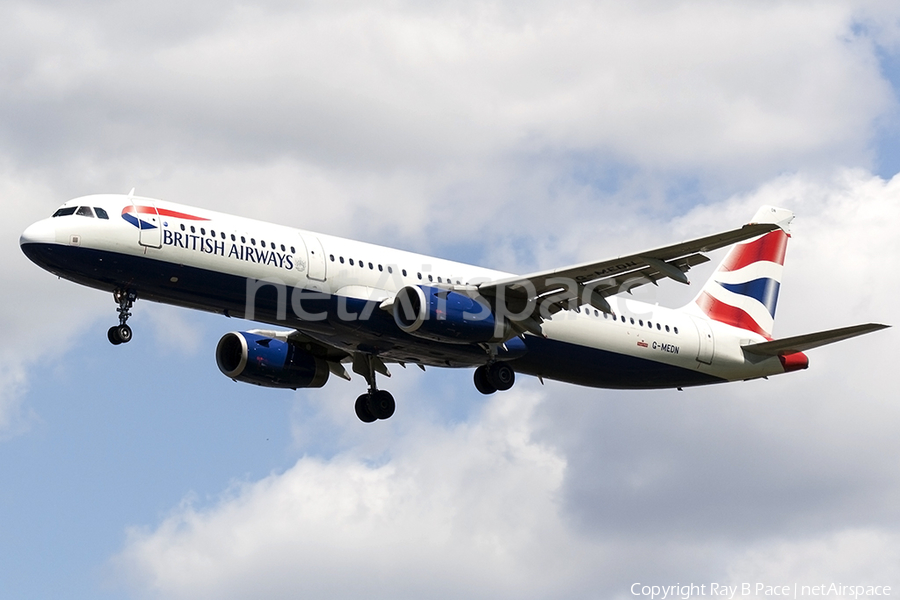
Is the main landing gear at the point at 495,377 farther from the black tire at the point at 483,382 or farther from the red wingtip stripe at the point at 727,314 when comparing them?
the red wingtip stripe at the point at 727,314

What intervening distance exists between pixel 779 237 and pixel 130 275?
28.5 m

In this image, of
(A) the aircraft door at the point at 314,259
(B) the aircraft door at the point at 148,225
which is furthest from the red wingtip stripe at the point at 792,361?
(B) the aircraft door at the point at 148,225

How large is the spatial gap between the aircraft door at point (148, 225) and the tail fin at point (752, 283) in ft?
73.3

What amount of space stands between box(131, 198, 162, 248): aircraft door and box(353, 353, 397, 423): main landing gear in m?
11.7

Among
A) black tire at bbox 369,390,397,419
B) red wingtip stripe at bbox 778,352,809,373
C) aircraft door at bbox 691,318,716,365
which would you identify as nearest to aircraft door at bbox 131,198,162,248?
black tire at bbox 369,390,397,419

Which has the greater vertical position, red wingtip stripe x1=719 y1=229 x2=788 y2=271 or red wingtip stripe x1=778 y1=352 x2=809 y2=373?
red wingtip stripe x1=719 y1=229 x2=788 y2=271

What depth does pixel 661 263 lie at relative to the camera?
131 ft

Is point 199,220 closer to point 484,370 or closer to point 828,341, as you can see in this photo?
point 484,370

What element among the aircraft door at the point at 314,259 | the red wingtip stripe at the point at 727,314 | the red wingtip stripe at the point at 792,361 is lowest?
the aircraft door at the point at 314,259

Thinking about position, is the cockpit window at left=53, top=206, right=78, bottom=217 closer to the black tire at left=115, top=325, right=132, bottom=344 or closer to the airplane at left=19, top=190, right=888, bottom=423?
the airplane at left=19, top=190, right=888, bottom=423

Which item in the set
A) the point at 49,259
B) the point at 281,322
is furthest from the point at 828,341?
the point at 49,259

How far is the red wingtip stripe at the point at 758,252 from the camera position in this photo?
179 feet

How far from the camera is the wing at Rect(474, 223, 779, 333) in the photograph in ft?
130

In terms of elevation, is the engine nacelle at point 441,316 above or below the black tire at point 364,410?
below
